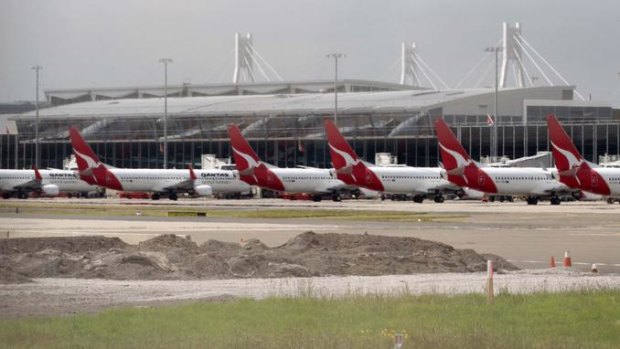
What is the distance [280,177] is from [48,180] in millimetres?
27237

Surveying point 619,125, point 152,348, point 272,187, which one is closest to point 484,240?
point 152,348

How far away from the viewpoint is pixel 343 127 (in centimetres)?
17988

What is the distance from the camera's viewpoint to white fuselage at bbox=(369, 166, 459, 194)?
134m

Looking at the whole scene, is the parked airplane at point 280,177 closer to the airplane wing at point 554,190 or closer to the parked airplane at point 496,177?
the parked airplane at point 496,177

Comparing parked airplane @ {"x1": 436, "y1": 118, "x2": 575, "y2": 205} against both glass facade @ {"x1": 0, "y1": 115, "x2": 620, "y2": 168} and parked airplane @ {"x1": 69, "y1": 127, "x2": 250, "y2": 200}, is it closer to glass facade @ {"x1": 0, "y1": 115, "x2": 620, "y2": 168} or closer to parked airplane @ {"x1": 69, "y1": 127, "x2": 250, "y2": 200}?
parked airplane @ {"x1": 69, "y1": 127, "x2": 250, "y2": 200}

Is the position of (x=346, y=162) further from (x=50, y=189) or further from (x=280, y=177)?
(x=50, y=189)

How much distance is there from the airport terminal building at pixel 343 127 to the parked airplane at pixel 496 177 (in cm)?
3283

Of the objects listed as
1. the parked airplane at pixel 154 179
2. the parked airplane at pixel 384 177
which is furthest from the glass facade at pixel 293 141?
the parked airplane at pixel 384 177

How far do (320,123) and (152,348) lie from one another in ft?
519

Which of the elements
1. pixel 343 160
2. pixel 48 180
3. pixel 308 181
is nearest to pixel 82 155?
pixel 48 180

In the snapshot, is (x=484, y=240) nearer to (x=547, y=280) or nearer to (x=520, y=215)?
(x=547, y=280)

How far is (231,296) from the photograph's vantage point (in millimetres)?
32719

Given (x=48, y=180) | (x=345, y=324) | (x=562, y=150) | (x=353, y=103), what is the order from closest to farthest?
1. (x=345, y=324)
2. (x=562, y=150)
3. (x=48, y=180)
4. (x=353, y=103)

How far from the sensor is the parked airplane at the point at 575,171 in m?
117
